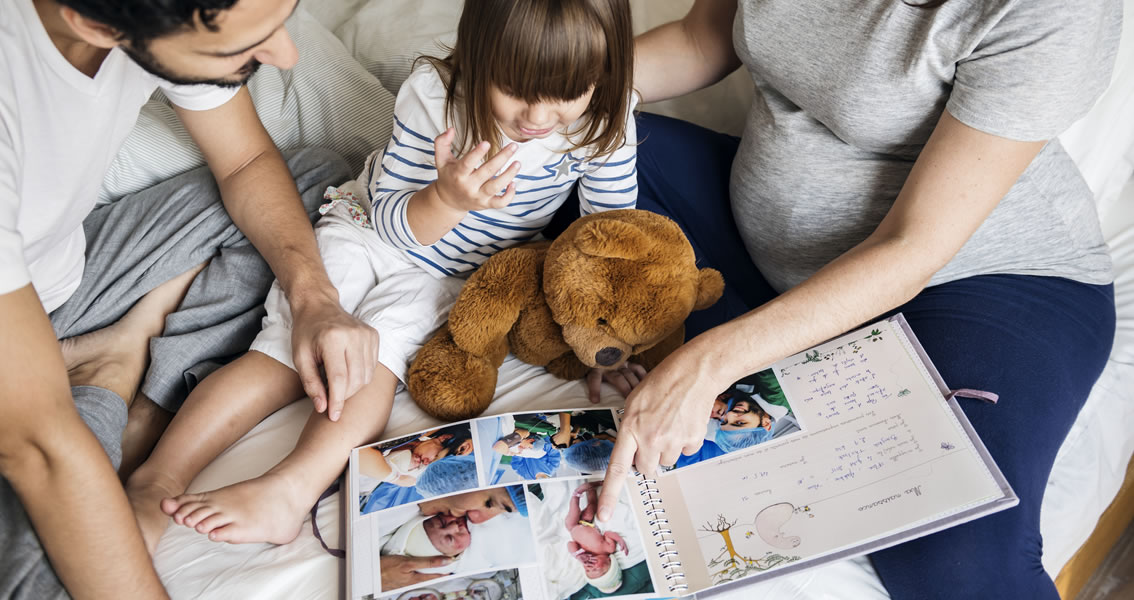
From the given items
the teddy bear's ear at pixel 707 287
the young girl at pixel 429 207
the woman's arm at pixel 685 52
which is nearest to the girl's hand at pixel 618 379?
the teddy bear's ear at pixel 707 287

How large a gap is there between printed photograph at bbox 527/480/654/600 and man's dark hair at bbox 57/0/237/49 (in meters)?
0.55

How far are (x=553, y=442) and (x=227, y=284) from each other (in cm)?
54

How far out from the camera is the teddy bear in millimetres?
927

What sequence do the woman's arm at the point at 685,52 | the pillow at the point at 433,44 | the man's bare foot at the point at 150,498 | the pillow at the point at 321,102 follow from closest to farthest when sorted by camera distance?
the man's bare foot at the point at 150,498 → the woman's arm at the point at 685,52 → the pillow at the point at 321,102 → the pillow at the point at 433,44

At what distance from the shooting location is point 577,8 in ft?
2.98

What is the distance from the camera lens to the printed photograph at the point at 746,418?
90 centimetres

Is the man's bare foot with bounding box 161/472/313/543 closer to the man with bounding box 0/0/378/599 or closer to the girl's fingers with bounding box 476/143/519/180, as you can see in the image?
the man with bounding box 0/0/378/599

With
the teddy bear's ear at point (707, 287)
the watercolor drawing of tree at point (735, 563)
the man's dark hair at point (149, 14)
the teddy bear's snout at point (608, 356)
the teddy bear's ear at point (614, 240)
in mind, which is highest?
the man's dark hair at point (149, 14)

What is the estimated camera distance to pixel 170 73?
776 millimetres

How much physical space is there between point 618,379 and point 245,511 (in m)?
0.47

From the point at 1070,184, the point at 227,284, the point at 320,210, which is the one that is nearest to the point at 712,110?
the point at 1070,184

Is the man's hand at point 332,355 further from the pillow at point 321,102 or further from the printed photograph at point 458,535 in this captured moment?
the pillow at point 321,102

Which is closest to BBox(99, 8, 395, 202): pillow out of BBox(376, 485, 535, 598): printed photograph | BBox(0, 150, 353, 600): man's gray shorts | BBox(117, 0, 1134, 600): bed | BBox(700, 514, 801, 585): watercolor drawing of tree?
BBox(117, 0, 1134, 600): bed

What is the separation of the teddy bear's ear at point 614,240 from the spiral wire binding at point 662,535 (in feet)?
0.80
